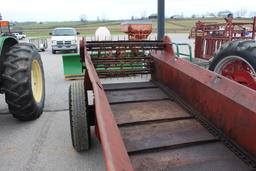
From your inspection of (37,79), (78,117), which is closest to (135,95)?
(78,117)

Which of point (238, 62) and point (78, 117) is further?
point (238, 62)

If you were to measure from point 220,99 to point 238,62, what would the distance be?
143 cm

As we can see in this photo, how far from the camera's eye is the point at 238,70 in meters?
3.68

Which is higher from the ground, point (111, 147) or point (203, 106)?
point (111, 147)

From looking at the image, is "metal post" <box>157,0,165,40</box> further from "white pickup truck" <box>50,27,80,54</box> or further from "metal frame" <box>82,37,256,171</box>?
"white pickup truck" <box>50,27,80,54</box>

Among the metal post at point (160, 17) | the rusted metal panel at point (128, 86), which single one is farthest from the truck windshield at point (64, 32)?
the rusted metal panel at point (128, 86)

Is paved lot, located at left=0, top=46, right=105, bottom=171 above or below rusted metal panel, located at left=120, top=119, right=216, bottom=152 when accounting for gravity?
below

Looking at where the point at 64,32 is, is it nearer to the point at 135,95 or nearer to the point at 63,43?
the point at 63,43

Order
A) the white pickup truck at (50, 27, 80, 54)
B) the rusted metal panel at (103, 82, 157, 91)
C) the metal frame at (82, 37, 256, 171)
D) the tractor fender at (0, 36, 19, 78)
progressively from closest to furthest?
the metal frame at (82, 37, 256, 171) → the tractor fender at (0, 36, 19, 78) → the rusted metal panel at (103, 82, 157, 91) → the white pickup truck at (50, 27, 80, 54)

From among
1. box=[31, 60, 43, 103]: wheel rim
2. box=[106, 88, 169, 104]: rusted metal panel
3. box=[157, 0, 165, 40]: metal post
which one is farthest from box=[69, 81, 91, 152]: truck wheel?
box=[157, 0, 165, 40]: metal post

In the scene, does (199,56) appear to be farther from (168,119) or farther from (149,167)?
(149,167)

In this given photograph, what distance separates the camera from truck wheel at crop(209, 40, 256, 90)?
3268mm

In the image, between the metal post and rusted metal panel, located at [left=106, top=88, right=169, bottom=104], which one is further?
the metal post

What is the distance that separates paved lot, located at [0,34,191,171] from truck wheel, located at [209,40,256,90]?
83.7 inches
